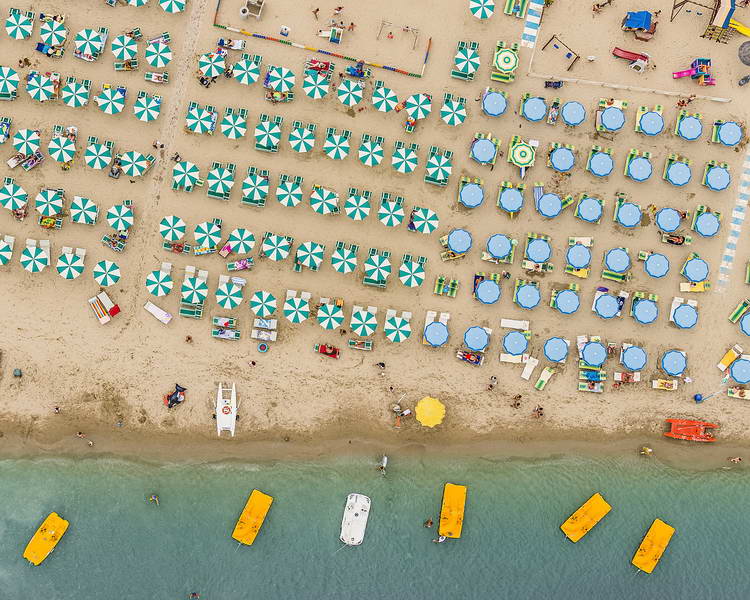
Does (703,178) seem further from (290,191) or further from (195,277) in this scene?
(195,277)

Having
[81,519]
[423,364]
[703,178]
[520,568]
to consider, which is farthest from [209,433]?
[703,178]

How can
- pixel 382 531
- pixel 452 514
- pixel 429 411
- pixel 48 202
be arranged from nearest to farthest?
pixel 48 202 < pixel 429 411 < pixel 452 514 < pixel 382 531

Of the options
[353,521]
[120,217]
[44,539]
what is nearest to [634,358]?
[353,521]

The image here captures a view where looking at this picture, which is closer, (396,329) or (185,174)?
(185,174)

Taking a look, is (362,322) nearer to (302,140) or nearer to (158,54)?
(302,140)

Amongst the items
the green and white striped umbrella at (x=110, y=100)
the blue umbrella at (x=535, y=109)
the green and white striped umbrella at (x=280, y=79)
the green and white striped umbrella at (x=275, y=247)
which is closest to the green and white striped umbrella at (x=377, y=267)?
the green and white striped umbrella at (x=275, y=247)

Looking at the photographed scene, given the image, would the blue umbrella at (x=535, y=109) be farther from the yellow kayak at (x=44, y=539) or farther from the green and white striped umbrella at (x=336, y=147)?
the yellow kayak at (x=44, y=539)

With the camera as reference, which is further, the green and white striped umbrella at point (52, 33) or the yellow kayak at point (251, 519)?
the yellow kayak at point (251, 519)
